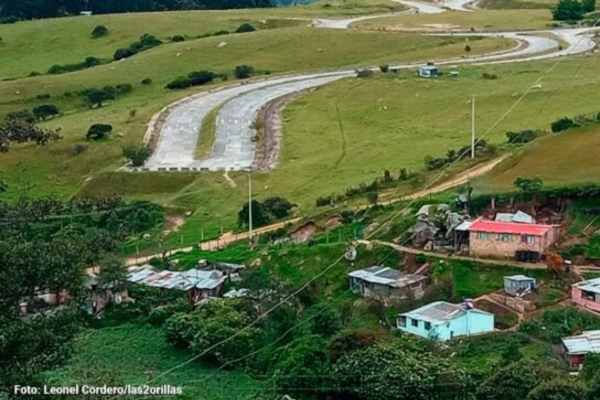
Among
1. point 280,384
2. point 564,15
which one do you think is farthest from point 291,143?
point 564,15

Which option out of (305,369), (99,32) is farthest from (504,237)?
(99,32)

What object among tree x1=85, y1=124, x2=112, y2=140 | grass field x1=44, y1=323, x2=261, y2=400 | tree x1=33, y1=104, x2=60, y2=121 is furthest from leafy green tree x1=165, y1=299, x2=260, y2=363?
tree x1=33, y1=104, x2=60, y2=121

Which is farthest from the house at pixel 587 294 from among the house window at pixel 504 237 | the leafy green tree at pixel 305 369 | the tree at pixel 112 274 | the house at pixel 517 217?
the tree at pixel 112 274

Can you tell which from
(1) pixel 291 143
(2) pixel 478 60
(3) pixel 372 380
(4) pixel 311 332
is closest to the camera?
(3) pixel 372 380

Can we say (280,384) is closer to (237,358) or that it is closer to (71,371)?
(237,358)

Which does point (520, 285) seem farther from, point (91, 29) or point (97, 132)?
point (91, 29)

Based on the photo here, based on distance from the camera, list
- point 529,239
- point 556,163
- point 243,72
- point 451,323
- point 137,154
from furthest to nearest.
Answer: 1. point 243,72
2. point 137,154
3. point 556,163
4. point 529,239
5. point 451,323

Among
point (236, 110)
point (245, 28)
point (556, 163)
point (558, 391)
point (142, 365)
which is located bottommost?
point (142, 365)
